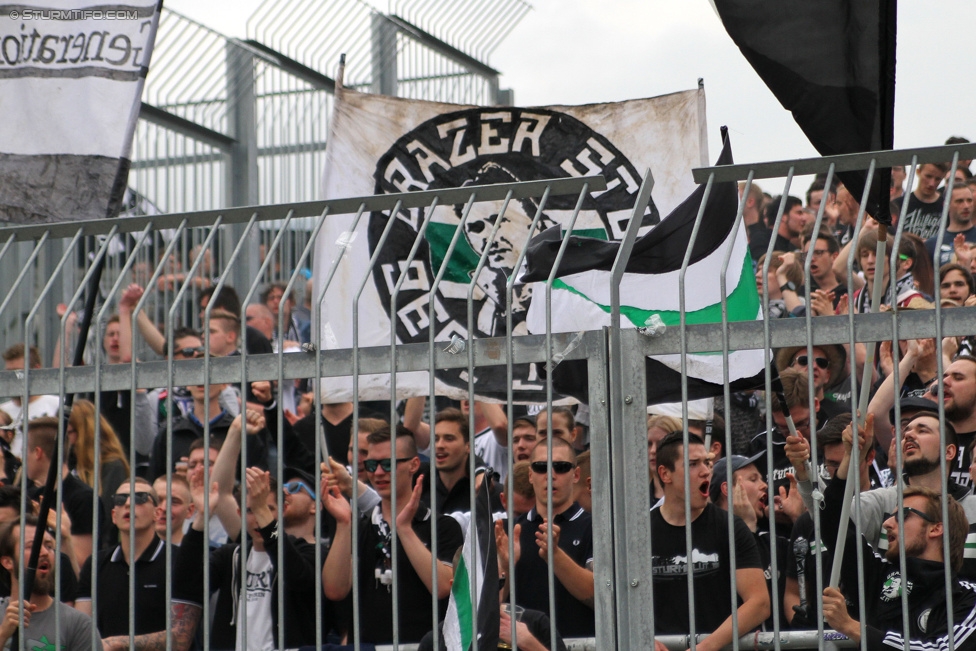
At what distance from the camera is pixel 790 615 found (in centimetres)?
645

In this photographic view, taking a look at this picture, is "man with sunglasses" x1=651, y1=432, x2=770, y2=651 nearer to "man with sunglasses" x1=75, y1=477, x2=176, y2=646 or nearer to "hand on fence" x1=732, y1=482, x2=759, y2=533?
"hand on fence" x1=732, y1=482, x2=759, y2=533

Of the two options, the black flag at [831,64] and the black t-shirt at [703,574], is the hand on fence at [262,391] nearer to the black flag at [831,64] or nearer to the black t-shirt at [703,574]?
the black t-shirt at [703,574]

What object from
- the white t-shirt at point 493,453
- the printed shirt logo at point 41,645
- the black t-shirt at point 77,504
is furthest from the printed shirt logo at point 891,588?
the black t-shirt at point 77,504

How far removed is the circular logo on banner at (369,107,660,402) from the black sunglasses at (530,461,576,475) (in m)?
1.20

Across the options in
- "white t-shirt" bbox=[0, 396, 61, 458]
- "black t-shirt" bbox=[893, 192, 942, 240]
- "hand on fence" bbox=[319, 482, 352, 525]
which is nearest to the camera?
"hand on fence" bbox=[319, 482, 352, 525]

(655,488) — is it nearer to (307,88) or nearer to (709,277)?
(709,277)

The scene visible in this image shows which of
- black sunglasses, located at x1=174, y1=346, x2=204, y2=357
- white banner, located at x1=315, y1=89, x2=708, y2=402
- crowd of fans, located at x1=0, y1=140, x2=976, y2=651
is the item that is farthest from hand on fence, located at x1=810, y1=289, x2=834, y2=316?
black sunglasses, located at x1=174, y1=346, x2=204, y2=357

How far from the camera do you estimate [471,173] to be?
7762 millimetres

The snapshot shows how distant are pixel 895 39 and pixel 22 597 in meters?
3.46

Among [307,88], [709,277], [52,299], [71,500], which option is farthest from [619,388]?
[307,88]

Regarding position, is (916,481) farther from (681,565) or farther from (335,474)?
(335,474)

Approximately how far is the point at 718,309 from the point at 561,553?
1.24m

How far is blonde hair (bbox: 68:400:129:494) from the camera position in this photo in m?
8.01

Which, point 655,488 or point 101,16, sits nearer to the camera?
point 101,16
